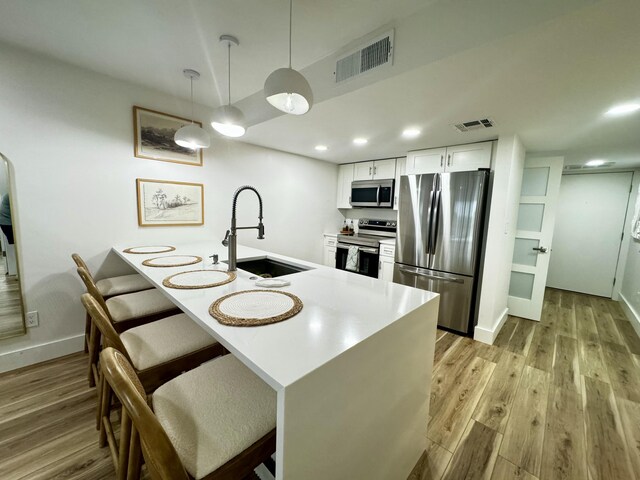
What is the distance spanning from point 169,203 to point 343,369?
8.29 ft

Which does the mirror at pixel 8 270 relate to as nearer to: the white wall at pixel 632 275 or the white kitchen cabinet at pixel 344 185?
the white kitchen cabinet at pixel 344 185

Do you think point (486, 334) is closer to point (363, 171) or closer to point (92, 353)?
point (363, 171)

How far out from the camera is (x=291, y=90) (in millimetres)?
1119

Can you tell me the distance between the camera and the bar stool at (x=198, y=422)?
599mm

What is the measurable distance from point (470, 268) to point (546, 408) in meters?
1.29

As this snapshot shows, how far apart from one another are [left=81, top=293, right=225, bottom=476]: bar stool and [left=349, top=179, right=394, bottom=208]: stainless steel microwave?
3.20m

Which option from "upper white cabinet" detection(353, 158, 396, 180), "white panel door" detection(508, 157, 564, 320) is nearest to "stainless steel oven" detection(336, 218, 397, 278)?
"upper white cabinet" detection(353, 158, 396, 180)

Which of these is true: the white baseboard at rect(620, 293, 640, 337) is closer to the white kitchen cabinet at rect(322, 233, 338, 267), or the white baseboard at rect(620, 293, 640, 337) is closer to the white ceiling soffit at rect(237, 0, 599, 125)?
the white kitchen cabinet at rect(322, 233, 338, 267)

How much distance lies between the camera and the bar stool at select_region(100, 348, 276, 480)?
0.60m

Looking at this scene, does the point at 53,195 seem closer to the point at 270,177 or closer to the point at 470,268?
the point at 270,177

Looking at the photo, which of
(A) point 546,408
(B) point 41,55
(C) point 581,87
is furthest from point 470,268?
(B) point 41,55

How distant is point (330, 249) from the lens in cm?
436

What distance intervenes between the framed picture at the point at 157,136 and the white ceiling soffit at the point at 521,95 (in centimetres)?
76

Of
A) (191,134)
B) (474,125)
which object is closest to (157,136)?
(191,134)
